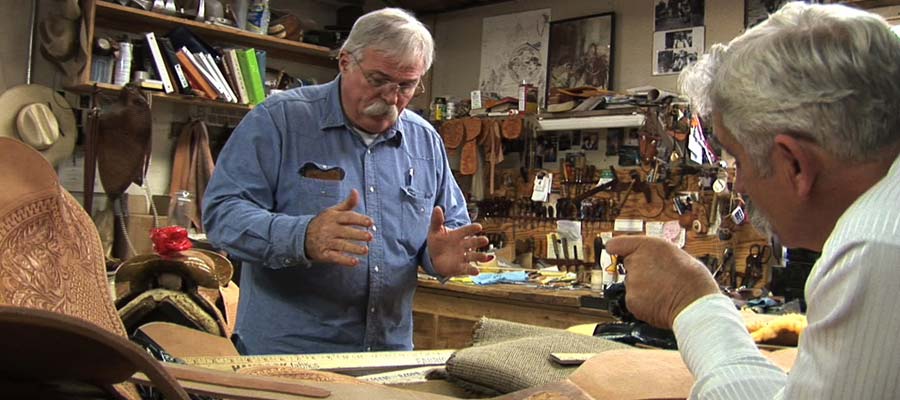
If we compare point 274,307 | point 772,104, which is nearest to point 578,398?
point 772,104

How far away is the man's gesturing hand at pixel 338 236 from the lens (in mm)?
2018

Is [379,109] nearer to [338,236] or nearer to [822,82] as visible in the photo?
[338,236]

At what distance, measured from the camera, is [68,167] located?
528 centimetres

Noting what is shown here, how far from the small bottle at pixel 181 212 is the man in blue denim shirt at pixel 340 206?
3.18 meters

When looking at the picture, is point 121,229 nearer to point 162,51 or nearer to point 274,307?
point 162,51

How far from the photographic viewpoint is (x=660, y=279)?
141cm

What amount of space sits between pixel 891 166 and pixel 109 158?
4.79 m

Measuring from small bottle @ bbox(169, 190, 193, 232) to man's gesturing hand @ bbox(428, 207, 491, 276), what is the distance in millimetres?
3383

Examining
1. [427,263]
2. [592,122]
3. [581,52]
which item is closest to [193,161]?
[592,122]

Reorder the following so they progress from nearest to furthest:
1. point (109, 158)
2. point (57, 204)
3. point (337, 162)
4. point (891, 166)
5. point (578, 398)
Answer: point (891, 166) → point (57, 204) → point (578, 398) → point (337, 162) → point (109, 158)

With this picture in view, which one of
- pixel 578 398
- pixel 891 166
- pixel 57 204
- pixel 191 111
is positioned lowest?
pixel 578 398

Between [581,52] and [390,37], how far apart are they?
3.70 metres

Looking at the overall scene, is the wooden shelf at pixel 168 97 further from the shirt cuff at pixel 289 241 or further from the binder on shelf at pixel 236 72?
the shirt cuff at pixel 289 241

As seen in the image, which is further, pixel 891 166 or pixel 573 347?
pixel 573 347
